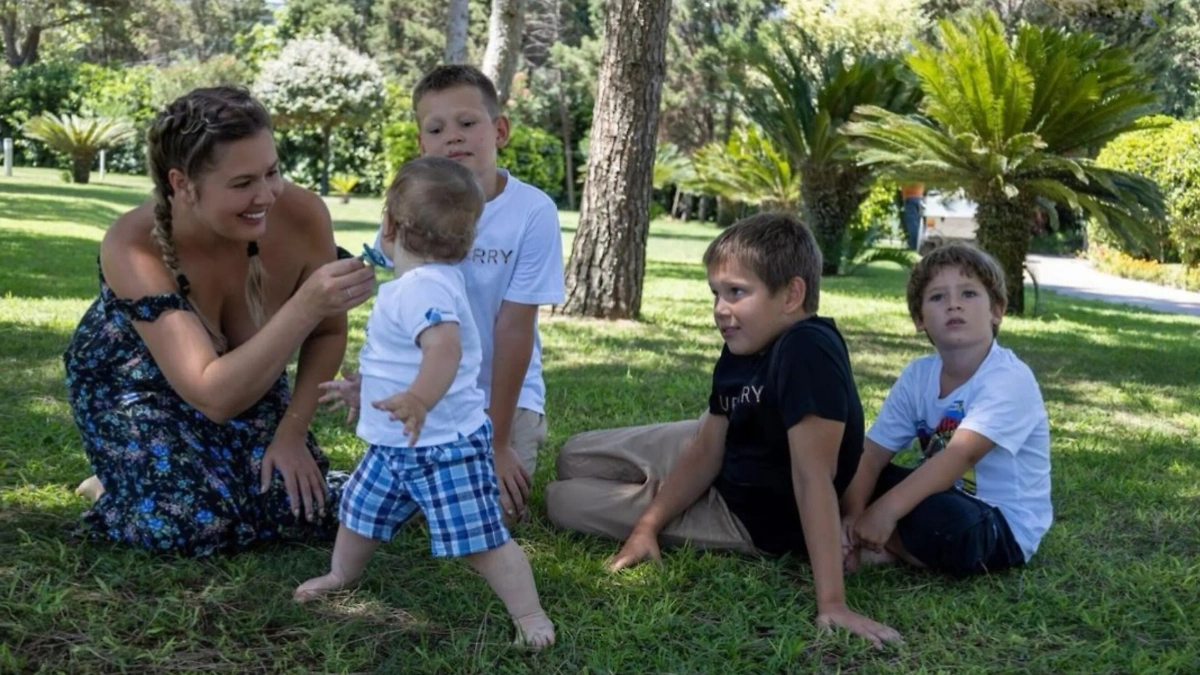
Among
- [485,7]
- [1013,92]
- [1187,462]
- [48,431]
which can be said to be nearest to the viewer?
[48,431]

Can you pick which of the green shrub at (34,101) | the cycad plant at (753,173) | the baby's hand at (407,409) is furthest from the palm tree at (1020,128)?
the green shrub at (34,101)

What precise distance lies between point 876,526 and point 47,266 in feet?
30.5

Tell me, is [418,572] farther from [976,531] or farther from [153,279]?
[976,531]

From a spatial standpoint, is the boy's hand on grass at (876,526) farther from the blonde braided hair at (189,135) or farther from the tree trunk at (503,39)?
the tree trunk at (503,39)

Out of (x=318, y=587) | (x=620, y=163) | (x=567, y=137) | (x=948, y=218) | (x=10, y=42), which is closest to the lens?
(x=318, y=587)

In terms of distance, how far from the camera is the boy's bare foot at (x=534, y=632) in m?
2.85

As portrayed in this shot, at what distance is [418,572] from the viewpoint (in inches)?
132

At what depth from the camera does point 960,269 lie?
3.57 m

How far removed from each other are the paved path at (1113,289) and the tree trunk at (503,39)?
6.36 meters

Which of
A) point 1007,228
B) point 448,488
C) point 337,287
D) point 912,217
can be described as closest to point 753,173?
point 912,217

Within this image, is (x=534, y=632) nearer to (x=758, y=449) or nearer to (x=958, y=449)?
(x=758, y=449)

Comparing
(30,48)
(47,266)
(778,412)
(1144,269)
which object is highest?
(30,48)

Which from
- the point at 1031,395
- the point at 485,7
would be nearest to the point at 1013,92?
the point at 1031,395

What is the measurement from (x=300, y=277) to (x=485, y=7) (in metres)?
45.4
